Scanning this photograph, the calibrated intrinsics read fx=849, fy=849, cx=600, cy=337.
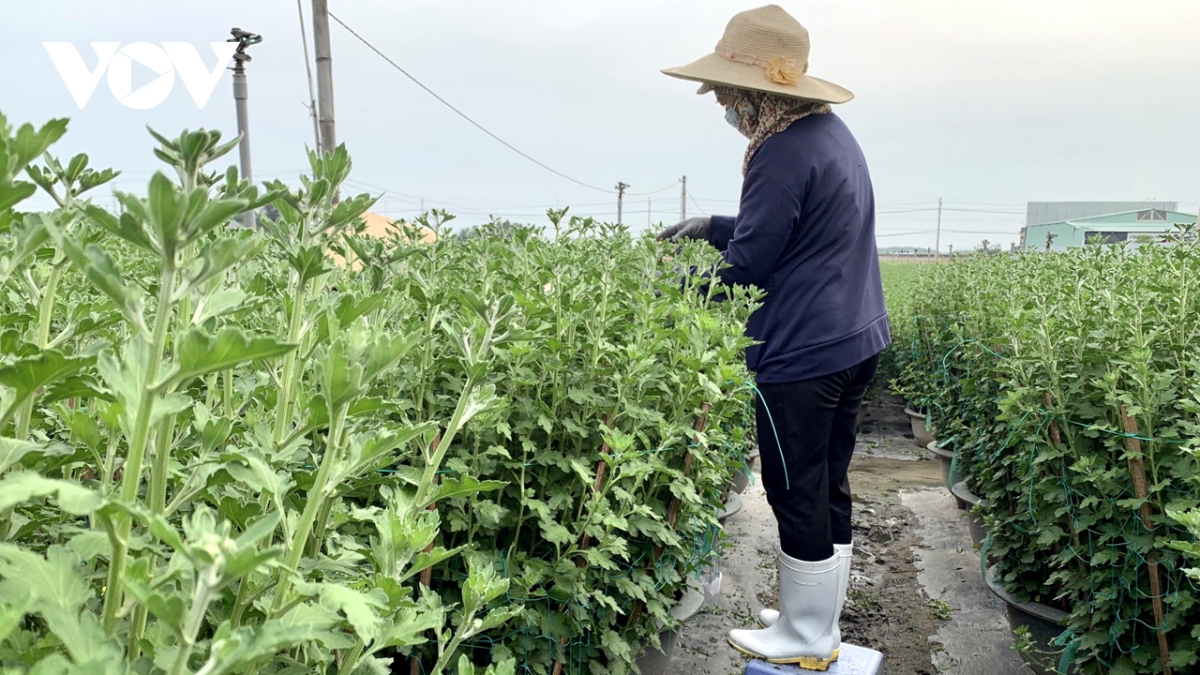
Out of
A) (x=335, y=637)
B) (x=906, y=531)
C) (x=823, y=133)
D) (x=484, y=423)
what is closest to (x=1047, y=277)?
(x=906, y=531)

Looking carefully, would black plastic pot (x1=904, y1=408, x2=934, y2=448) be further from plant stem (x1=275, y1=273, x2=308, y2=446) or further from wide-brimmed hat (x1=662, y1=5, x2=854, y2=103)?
plant stem (x1=275, y1=273, x2=308, y2=446)

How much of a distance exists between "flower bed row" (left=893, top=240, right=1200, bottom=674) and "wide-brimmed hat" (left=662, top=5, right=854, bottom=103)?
1389mm

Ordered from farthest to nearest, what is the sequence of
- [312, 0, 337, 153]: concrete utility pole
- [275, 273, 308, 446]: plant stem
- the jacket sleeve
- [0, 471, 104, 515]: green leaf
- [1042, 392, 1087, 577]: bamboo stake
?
[312, 0, 337, 153]: concrete utility pole → [1042, 392, 1087, 577]: bamboo stake → the jacket sleeve → [275, 273, 308, 446]: plant stem → [0, 471, 104, 515]: green leaf

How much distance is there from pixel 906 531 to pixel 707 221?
326 centimetres

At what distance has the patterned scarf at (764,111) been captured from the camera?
3.27 m

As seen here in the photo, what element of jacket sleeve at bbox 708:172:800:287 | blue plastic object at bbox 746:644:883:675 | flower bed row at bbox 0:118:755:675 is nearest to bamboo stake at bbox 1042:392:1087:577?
blue plastic object at bbox 746:644:883:675

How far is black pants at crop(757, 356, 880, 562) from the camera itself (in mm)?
3203

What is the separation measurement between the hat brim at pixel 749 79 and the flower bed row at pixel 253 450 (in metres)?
1.22

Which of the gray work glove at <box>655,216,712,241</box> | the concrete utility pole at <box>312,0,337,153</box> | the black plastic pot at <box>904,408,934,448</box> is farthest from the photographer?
the concrete utility pole at <box>312,0,337,153</box>

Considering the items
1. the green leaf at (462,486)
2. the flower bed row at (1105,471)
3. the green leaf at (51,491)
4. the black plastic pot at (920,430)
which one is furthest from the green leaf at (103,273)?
the black plastic pot at (920,430)

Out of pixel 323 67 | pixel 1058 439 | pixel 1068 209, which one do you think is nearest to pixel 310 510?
pixel 1058 439

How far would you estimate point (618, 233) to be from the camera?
3.90 m

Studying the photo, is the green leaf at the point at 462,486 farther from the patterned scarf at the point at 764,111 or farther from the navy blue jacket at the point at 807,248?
the patterned scarf at the point at 764,111

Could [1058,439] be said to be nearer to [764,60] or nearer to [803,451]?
[803,451]
